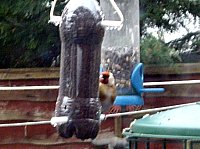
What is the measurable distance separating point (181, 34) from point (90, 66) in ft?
5.27

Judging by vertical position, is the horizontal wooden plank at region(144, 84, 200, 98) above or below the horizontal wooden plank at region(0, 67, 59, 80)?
below

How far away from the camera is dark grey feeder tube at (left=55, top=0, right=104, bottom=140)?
164 centimetres

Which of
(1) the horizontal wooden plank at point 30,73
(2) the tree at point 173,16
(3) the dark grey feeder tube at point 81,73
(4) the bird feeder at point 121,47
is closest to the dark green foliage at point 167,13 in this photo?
(2) the tree at point 173,16

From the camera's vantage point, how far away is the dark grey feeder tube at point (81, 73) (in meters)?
1.64

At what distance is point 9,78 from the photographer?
312cm

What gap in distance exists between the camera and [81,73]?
1653 mm

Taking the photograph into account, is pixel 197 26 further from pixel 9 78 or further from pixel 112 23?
pixel 112 23

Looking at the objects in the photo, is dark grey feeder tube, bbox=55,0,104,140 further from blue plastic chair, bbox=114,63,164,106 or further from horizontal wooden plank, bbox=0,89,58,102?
horizontal wooden plank, bbox=0,89,58,102

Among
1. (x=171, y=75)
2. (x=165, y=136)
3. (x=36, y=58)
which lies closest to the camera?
(x=165, y=136)

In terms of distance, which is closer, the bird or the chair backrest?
the bird

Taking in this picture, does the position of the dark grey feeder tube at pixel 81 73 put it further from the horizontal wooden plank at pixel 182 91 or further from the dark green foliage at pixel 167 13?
the dark green foliage at pixel 167 13

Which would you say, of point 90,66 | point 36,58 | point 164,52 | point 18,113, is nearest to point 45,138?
point 18,113

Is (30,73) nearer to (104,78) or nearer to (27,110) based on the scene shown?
(27,110)

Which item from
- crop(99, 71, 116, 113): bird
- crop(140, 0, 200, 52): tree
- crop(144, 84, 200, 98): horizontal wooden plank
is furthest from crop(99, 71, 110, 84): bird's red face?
crop(140, 0, 200, 52): tree
